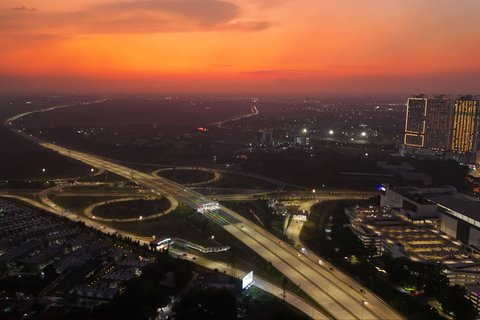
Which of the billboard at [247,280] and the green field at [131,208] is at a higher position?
the billboard at [247,280]

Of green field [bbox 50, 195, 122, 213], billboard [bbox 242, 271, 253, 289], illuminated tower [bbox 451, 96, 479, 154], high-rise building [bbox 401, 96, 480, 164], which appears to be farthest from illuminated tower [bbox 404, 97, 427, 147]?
billboard [bbox 242, 271, 253, 289]

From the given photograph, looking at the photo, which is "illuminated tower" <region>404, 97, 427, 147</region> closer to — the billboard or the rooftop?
the rooftop

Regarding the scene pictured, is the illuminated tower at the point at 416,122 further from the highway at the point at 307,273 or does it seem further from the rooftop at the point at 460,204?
the highway at the point at 307,273

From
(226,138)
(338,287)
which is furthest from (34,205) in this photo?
A: (226,138)

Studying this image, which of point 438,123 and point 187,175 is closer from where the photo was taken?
point 187,175

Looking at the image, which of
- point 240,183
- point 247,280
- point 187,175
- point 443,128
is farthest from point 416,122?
point 247,280

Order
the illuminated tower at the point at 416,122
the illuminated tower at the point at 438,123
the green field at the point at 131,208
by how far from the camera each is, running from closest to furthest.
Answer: the green field at the point at 131,208
the illuminated tower at the point at 438,123
the illuminated tower at the point at 416,122

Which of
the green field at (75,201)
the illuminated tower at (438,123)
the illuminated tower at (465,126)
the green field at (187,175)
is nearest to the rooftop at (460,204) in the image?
the green field at (187,175)

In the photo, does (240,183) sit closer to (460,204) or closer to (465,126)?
(460,204)
